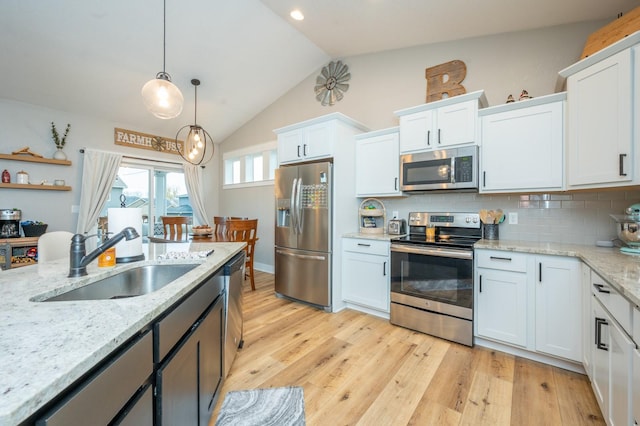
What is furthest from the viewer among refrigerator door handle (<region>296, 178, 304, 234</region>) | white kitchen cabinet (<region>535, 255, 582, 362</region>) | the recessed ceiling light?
refrigerator door handle (<region>296, 178, 304, 234</region>)

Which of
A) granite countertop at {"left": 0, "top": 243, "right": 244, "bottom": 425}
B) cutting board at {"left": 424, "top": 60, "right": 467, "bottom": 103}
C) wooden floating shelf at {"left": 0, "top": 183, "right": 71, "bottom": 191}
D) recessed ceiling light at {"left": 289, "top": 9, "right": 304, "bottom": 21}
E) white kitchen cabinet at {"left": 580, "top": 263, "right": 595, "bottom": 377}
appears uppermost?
recessed ceiling light at {"left": 289, "top": 9, "right": 304, "bottom": 21}

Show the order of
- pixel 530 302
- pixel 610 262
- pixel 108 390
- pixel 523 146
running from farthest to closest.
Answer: pixel 523 146
pixel 530 302
pixel 610 262
pixel 108 390

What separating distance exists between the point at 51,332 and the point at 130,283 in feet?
2.57

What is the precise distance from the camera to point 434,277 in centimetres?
256

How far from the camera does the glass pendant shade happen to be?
2.27 m

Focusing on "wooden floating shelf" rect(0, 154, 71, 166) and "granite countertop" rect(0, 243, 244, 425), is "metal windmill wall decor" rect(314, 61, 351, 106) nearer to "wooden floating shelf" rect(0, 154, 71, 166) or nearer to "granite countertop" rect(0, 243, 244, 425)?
"granite countertop" rect(0, 243, 244, 425)

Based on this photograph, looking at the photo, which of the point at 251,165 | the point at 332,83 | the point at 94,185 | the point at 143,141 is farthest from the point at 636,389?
the point at 143,141

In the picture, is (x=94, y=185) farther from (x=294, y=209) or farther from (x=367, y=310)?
(x=367, y=310)

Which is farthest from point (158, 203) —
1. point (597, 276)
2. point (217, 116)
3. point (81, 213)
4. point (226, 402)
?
point (597, 276)

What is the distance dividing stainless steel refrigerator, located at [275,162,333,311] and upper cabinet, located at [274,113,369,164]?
161 mm

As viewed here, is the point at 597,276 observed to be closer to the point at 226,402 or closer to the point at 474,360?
the point at 474,360

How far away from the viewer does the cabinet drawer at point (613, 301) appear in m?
1.16

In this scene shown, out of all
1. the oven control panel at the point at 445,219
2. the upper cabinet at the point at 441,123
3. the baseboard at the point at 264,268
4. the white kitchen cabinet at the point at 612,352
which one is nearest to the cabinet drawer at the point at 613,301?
the white kitchen cabinet at the point at 612,352

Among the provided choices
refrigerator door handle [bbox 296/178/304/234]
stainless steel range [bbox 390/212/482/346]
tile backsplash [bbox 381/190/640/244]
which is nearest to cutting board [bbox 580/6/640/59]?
tile backsplash [bbox 381/190/640/244]
